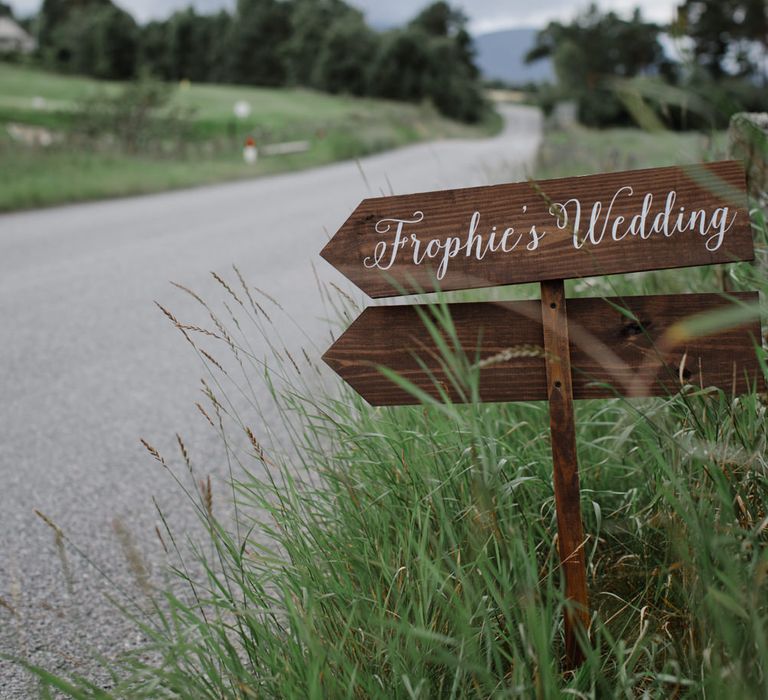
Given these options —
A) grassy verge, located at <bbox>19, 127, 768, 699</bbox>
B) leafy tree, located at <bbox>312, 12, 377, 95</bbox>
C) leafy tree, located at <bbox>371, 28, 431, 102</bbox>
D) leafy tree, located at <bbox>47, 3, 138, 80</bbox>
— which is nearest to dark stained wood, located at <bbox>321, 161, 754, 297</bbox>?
grassy verge, located at <bbox>19, 127, 768, 699</bbox>

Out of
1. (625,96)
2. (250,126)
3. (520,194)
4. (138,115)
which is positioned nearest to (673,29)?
(625,96)

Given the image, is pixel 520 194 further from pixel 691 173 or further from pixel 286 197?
pixel 286 197

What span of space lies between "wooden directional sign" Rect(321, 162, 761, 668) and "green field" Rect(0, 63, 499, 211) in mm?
2341

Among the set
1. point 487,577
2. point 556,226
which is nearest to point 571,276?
point 556,226

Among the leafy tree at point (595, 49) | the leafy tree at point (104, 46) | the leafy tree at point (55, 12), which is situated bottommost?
the leafy tree at point (595, 49)

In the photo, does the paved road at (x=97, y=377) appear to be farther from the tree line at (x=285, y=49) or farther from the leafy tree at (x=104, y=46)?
the leafy tree at (x=104, y=46)

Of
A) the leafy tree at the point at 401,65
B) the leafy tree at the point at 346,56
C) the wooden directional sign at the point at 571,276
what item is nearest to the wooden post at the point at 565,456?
the wooden directional sign at the point at 571,276

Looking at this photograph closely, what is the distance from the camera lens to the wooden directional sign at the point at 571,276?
67.8 inches

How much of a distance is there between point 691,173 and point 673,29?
34 centimetres

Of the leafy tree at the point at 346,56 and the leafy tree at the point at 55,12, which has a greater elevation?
the leafy tree at the point at 55,12

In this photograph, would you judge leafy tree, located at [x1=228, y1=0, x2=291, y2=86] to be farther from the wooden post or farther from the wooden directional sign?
the wooden post

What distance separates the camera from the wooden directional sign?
5.65 ft

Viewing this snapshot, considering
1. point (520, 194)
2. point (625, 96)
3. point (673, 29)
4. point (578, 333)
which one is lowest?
point (578, 333)

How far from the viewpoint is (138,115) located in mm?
19453
